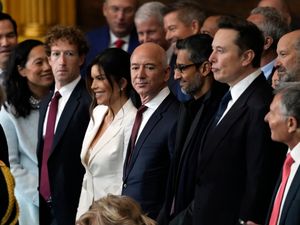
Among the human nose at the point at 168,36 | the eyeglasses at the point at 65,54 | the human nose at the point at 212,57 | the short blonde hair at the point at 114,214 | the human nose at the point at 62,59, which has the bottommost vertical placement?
the short blonde hair at the point at 114,214

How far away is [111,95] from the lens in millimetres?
7293

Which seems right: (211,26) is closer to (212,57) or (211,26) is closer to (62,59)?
(62,59)

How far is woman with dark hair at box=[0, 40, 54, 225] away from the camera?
7953 millimetres

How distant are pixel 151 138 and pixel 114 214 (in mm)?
2465

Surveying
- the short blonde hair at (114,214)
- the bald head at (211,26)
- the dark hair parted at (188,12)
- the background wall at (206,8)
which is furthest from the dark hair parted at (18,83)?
the short blonde hair at (114,214)

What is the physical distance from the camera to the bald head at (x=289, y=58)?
661 cm

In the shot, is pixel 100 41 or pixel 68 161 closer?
pixel 68 161

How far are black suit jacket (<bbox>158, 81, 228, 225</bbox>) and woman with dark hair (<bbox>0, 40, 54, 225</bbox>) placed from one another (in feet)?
4.87

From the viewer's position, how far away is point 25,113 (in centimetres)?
809

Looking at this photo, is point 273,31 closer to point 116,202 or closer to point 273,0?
point 273,0

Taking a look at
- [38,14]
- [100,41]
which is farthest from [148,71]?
[38,14]

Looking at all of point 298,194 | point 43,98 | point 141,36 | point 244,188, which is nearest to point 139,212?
point 298,194

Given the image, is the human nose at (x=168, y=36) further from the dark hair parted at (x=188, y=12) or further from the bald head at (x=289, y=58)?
the bald head at (x=289, y=58)

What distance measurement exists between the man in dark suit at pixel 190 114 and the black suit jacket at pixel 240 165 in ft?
0.59
